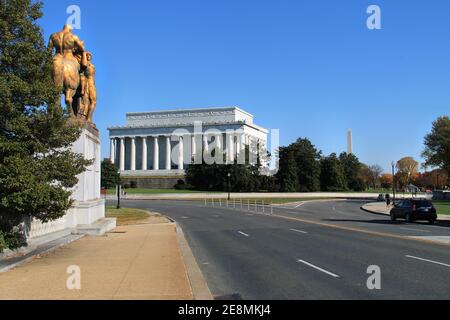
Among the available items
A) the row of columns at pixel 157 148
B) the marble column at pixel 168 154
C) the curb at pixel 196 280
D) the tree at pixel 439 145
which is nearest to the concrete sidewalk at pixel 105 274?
the curb at pixel 196 280

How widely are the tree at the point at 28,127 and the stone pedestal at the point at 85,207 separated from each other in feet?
12.2

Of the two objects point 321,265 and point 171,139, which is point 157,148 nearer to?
point 171,139

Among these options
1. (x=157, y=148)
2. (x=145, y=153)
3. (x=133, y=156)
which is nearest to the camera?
(x=157, y=148)

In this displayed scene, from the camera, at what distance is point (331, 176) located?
116 meters

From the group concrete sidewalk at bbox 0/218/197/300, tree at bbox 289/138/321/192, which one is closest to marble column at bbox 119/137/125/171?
tree at bbox 289/138/321/192

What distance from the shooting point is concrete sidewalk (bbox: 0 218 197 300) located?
8.58 metres

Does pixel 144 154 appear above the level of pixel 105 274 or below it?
above

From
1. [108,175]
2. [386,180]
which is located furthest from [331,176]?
[386,180]

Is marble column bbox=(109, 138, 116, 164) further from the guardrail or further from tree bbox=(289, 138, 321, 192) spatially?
the guardrail

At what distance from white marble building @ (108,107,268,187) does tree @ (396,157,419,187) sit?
4327 cm

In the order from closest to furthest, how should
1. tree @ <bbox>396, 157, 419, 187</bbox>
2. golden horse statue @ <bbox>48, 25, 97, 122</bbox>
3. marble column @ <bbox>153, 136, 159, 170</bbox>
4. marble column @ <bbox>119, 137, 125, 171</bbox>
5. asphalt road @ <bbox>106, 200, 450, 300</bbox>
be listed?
asphalt road @ <bbox>106, 200, 450, 300</bbox> → golden horse statue @ <bbox>48, 25, 97, 122</bbox> → marble column @ <bbox>153, 136, 159, 170</bbox> → marble column @ <bbox>119, 137, 125, 171</bbox> → tree @ <bbox>396, 157, 419, 187</bbox>

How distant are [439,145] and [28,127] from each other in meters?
84.8

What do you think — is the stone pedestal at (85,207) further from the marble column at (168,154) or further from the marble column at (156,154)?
the marble column at (156,154)

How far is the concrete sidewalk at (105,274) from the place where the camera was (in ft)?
28.1
